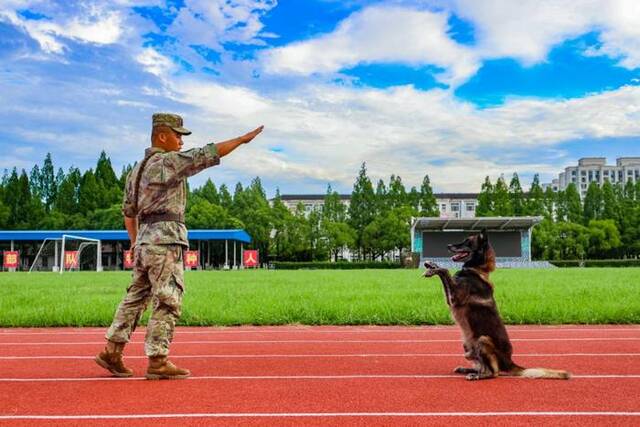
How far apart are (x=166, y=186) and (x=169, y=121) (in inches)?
23.6

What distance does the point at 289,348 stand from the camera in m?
7.44

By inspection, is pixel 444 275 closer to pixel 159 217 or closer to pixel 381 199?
pixel 159 217

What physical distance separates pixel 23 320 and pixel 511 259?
51.7 meters

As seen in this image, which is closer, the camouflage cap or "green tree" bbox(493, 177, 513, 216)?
the camouflage cap

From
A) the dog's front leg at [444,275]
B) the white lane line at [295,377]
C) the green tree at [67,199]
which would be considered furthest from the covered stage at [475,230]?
the dog's front leg at [444,275]

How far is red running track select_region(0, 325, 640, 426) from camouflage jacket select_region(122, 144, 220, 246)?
1163mm

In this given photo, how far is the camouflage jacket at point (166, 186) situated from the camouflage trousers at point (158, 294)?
0.09m

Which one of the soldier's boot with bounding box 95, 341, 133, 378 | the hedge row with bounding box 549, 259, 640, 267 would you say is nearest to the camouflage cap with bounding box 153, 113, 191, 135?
the soldier's boot with bounding box 95, 341, 133, 378

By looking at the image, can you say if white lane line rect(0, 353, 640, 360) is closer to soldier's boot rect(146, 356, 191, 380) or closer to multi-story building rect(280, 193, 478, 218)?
soldier's boot rect(146, 356, 191, 380)

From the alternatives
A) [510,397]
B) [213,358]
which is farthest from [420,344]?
[510,397]

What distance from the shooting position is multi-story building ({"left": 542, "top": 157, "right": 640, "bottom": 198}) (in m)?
138

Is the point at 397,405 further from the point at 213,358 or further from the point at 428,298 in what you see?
the point at 428,298

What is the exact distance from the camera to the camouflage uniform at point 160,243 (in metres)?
5.23

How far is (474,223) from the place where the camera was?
58938mm
